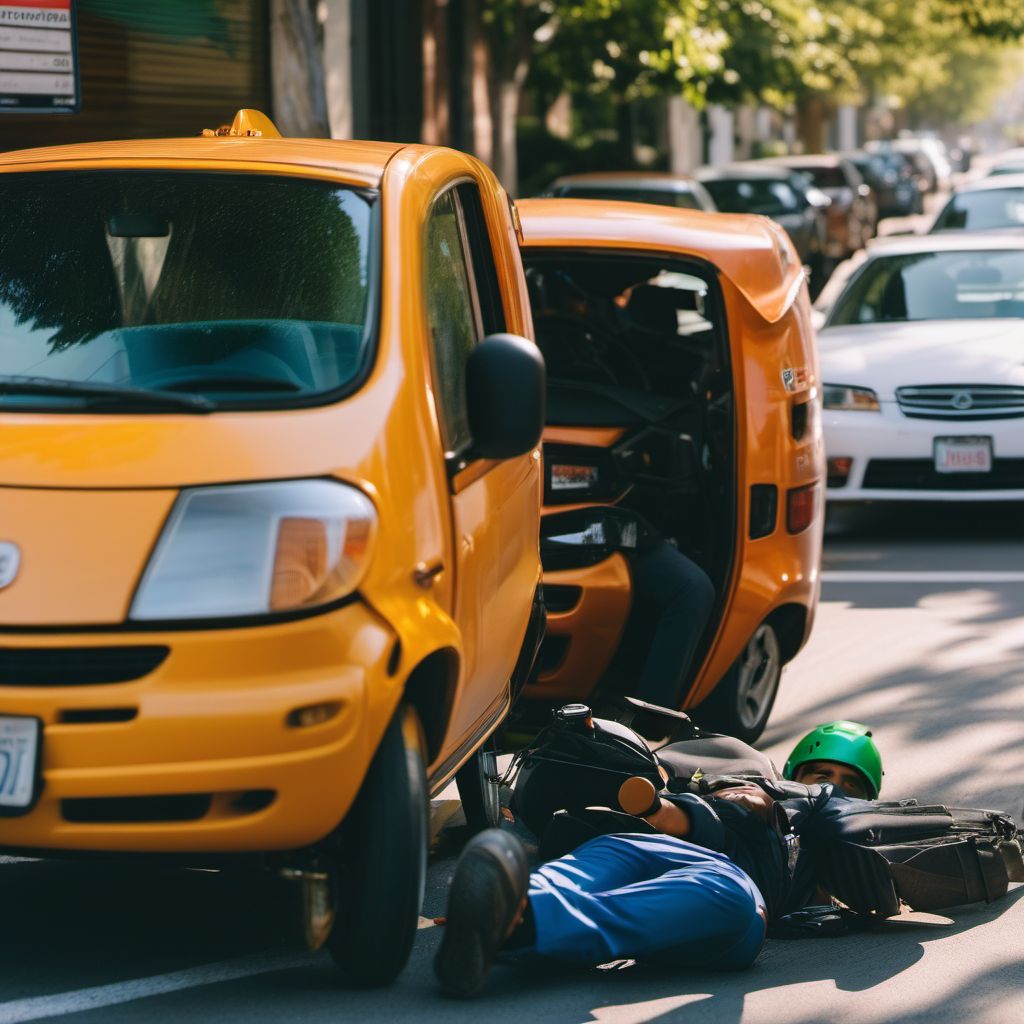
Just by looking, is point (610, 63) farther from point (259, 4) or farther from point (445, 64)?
point (259, 4)

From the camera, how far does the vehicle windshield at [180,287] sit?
4.65m

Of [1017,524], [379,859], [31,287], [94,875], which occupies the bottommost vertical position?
[1017,524]

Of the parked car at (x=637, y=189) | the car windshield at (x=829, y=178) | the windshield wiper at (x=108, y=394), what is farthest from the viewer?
the car windshield at (x=829, y=178)

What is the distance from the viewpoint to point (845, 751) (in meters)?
5.84

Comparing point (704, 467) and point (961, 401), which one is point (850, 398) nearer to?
point (961, 401)

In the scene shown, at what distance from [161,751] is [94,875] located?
158 cm

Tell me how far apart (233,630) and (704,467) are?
12.0 ft

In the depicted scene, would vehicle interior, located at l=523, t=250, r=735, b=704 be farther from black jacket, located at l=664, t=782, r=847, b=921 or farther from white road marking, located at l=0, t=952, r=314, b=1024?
white road marking, located at l=0, t=952, r=314, b=1024

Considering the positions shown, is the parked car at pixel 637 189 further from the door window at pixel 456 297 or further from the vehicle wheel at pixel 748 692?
the door window at pixel 456 297

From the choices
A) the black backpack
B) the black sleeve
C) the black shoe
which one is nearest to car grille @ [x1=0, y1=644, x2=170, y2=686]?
the black shoe

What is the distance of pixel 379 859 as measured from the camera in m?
4.27

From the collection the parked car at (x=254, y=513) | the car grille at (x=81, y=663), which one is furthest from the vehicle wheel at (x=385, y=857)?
the car grille at (x=81, y=663)

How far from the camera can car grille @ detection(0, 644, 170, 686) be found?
4012 mm

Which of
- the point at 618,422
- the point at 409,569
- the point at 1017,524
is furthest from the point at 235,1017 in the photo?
the point at 1017,524
